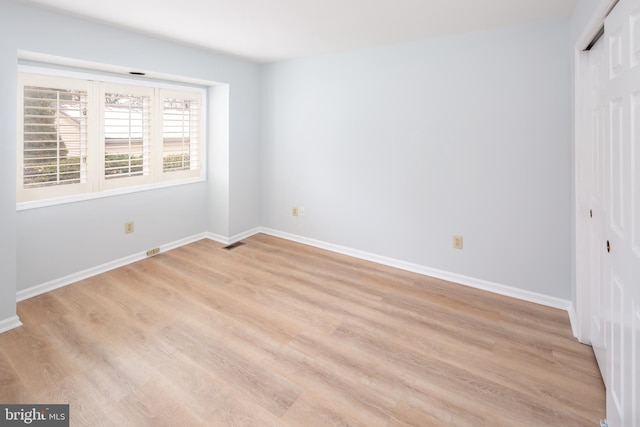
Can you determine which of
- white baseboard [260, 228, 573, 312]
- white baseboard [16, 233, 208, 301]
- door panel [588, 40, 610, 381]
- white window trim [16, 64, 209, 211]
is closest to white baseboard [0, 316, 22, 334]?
white baseboard [16, 233, 208, 301]

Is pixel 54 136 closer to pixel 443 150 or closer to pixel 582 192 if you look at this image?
pixel 443 150

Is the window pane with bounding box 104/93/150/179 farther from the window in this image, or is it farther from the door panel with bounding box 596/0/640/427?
the door panel with bounding box 596/0/640/427

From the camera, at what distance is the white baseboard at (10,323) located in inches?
93.9

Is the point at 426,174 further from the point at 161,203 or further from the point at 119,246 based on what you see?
the point at 119,246

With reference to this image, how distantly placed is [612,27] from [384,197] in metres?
2.35

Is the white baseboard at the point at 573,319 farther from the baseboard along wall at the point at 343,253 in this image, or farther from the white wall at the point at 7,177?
the white wall at the point at 7,177

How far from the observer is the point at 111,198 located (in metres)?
3.48

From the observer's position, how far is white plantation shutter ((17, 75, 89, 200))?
2804mm

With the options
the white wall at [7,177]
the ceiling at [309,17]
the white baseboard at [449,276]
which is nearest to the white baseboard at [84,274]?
the white wall at [7,177]

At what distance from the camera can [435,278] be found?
132 inches

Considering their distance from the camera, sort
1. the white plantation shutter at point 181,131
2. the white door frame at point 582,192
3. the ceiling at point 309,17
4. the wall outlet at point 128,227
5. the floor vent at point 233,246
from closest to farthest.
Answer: the white door frame at point 582,192 → the ceiling at point 309,17 → the wall outlet at point 128,227 → the white plantation shutter at point 181,131 → the floor vent at point 233,246

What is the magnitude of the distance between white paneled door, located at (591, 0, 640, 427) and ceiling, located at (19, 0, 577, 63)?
48.1 inches

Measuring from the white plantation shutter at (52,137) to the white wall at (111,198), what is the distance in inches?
8.9

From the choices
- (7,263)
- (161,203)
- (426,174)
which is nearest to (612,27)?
(426,174)
